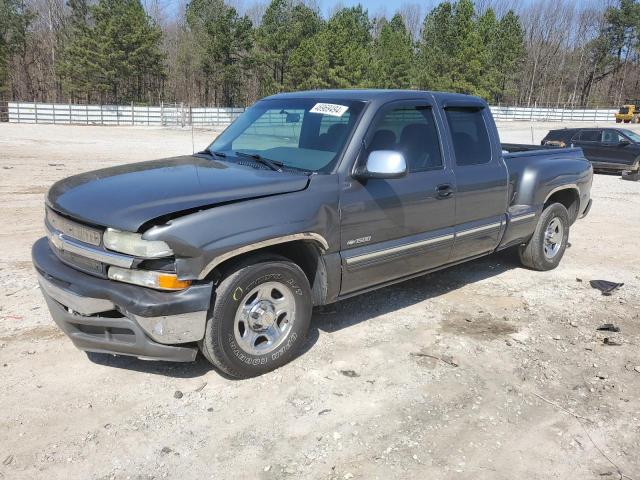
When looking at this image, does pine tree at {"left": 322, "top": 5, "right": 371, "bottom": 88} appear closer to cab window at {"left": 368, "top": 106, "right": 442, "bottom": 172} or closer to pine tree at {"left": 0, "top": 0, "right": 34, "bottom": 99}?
pine tree at {"left": 0, "top": 0, "right": 34, "bottom": 99}

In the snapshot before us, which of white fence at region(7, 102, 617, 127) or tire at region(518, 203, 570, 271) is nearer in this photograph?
tire at region(518, 203, 570, 271)

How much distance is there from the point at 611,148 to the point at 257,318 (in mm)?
15893

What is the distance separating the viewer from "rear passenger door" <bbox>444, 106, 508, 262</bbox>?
477 cm

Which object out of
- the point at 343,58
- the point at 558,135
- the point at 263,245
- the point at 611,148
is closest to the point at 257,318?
the point at 263,245

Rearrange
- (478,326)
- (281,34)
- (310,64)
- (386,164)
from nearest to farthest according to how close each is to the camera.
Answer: (386,164) → (478,326) → (310,64) → (281,34)

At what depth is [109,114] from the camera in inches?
1666

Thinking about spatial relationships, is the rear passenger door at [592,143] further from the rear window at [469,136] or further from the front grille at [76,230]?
the front grille at [76,230]

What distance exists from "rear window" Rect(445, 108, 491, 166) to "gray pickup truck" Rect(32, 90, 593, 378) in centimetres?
2

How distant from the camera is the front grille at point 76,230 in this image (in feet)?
10.6

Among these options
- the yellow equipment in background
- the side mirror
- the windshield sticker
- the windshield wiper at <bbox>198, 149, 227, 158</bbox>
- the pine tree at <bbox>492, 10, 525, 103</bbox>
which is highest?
the pine tree at <bbox>492, 10, 525, 103</bbox>

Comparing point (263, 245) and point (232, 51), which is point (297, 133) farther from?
point (232, 51)

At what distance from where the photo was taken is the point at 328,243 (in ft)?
12.4

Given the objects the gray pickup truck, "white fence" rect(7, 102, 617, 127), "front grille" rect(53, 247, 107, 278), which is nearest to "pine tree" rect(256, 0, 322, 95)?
"white fence" rect(7, 102, 617, 127)

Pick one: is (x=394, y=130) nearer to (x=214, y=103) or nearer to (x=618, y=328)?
(x=618, y=328)
